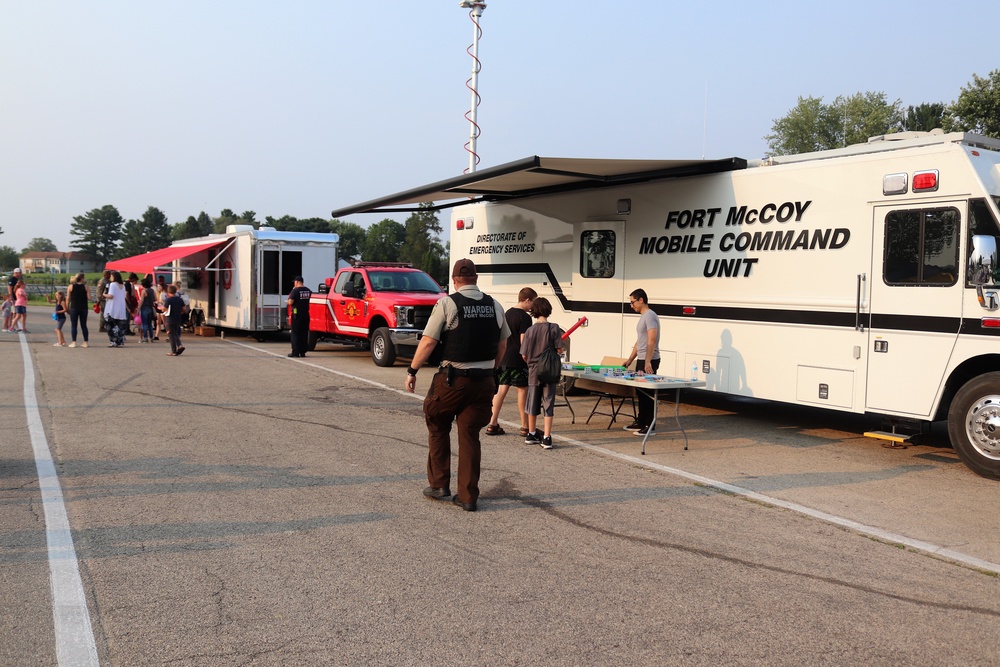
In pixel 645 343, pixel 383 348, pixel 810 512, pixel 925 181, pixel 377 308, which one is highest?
pixel 925 181

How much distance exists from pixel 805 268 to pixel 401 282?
414 inches

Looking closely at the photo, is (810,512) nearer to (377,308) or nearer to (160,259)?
(377,308)

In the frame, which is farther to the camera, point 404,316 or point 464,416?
point 404,316

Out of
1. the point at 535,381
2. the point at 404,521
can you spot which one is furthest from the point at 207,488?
the point at 535,381

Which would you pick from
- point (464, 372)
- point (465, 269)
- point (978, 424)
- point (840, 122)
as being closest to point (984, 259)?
point (978, 424)

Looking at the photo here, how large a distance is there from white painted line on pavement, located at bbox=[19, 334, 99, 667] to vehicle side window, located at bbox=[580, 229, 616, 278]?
285 inches

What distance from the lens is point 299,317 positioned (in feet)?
60.7

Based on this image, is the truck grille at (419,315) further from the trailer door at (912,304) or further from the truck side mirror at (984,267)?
the truck side mirror at (984,267)

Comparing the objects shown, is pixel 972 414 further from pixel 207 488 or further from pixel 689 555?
pixel 207 488

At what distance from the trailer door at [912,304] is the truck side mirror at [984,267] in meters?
0.18

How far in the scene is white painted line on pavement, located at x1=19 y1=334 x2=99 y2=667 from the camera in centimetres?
394

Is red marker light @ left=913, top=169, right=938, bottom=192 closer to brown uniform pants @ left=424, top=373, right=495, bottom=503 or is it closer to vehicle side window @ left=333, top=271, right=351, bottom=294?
brown uniform pants @ left=424, top=373, right=495, bottom=503

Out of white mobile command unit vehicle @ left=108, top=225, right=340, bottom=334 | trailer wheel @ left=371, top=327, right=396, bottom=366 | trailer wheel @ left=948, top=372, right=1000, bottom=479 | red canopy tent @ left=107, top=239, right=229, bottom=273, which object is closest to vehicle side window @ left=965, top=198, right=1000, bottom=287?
trailer wheel @ left=948, top=372, right=1000, bottom=479

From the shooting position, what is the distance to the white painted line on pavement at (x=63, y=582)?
3941 mm
